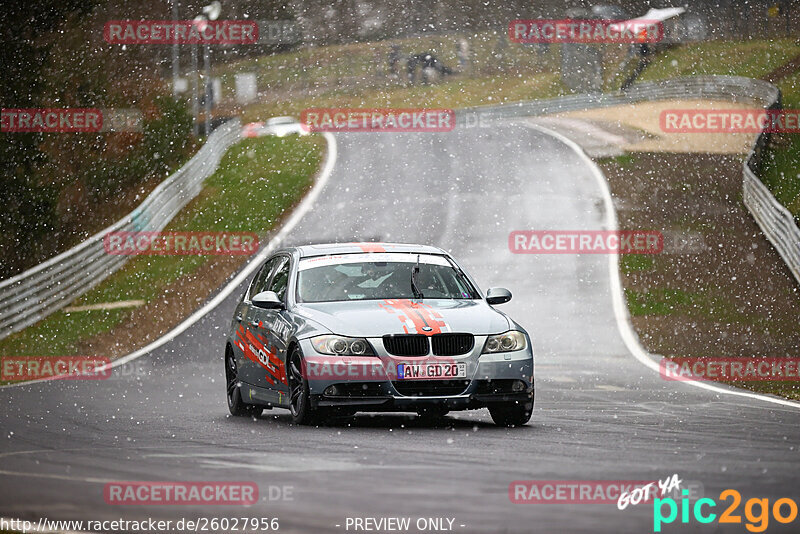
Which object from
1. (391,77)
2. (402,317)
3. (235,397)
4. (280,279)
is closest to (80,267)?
(235,397)

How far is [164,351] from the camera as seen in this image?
70.3ft

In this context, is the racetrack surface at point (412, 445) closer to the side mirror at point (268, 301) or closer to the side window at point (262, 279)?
the side mirror at point (268, 301)

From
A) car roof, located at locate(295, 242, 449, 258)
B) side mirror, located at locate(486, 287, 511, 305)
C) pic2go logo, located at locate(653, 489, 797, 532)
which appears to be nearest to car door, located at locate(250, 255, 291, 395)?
car roof, located at locate(295, 242, 449, 258)

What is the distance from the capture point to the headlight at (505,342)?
36.8 ft

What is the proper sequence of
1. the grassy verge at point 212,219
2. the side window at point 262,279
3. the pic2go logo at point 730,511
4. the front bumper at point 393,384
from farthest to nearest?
the grassy verge at point 212,219, the side window at point 262,279, the front bumper at point 393,384, the pic2go logo at point 730,511

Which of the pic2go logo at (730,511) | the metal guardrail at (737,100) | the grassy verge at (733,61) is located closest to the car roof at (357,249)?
the pic2go logo at (730,511)

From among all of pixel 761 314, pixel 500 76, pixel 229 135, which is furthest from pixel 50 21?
pixel 500 76

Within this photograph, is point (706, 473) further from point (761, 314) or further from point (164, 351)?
point (761, 314)

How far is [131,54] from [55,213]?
153 ft

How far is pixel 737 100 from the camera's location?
49.4 meters

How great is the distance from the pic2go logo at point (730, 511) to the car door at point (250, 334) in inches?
227

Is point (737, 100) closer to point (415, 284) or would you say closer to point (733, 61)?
point (733, 61)

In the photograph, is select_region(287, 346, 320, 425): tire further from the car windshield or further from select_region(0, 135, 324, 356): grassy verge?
select_region(0, 135, 324, 356): grassy verge

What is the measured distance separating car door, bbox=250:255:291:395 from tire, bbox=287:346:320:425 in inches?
6.3
